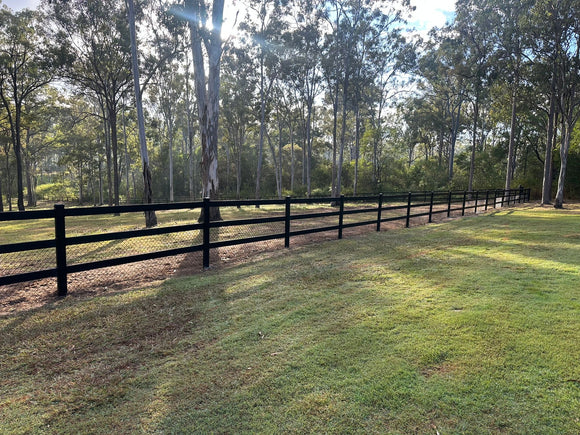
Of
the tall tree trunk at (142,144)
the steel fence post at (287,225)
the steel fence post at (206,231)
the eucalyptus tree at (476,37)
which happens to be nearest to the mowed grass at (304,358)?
the steel fence post at (206,231)

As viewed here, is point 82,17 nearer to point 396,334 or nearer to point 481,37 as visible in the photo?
point 396,334

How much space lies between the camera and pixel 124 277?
16.7 feet

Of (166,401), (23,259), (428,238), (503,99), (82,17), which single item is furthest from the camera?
(503,99)

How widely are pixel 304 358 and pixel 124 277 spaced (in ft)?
12.5

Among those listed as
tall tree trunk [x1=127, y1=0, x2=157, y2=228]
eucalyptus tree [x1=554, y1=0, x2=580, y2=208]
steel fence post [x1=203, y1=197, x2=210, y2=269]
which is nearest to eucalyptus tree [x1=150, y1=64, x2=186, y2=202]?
tall tree trunk [x1=127, y1=0, x2=157, y2=228]

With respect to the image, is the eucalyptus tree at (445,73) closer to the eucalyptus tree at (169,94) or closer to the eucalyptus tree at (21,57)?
the eucalyptus tree at (169,94)

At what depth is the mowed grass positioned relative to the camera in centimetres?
198

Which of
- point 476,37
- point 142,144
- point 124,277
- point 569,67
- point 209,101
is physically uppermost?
point 476,37

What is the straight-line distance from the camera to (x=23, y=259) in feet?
22.3

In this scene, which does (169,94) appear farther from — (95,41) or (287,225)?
(287,225)

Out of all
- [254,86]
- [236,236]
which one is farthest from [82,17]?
[236,236]

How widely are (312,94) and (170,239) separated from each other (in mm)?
23539

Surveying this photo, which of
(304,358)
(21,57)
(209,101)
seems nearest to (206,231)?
(304,358)

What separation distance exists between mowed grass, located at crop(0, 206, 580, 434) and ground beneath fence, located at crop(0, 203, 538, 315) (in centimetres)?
43
